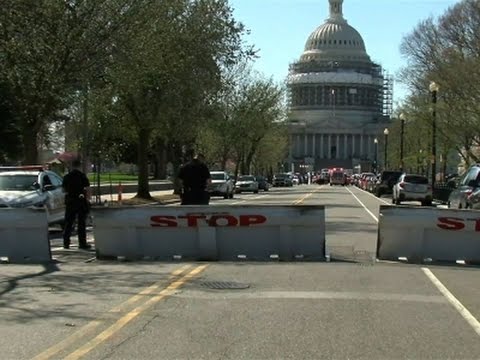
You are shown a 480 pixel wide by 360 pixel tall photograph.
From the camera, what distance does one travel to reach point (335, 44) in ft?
587

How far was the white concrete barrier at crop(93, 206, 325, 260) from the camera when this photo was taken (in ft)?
48.3

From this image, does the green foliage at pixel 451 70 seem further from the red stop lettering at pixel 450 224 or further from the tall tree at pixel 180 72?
the red stop lettering at pixel 450 224

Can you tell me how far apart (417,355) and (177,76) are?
101ft

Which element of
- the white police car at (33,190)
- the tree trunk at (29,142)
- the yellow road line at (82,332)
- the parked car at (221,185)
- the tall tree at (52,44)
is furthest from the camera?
the parked car at (221,185)

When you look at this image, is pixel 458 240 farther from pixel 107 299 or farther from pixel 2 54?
pixel 2 54

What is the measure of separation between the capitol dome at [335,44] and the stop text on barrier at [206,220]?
164 m

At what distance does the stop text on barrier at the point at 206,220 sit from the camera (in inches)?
579

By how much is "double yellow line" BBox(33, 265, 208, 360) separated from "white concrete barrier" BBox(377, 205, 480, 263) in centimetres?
392

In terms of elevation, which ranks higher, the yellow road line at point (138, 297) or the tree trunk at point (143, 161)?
the tree trunk at point (143, 161)

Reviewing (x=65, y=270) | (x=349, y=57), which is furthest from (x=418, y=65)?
(x=349, y=57)

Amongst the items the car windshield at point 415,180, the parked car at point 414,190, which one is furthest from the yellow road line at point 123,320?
the car windshield at point 415,180

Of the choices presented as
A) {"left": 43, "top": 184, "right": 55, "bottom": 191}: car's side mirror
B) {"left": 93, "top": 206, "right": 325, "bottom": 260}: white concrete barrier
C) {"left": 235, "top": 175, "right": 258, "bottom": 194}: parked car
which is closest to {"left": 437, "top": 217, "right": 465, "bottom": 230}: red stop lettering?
{"left": 93, "top": 206, "right": 325, "bottom": 260}: white concrete barrier

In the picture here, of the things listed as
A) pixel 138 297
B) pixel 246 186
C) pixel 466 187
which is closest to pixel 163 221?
pixel 138 297

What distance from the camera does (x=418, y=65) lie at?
175ft
